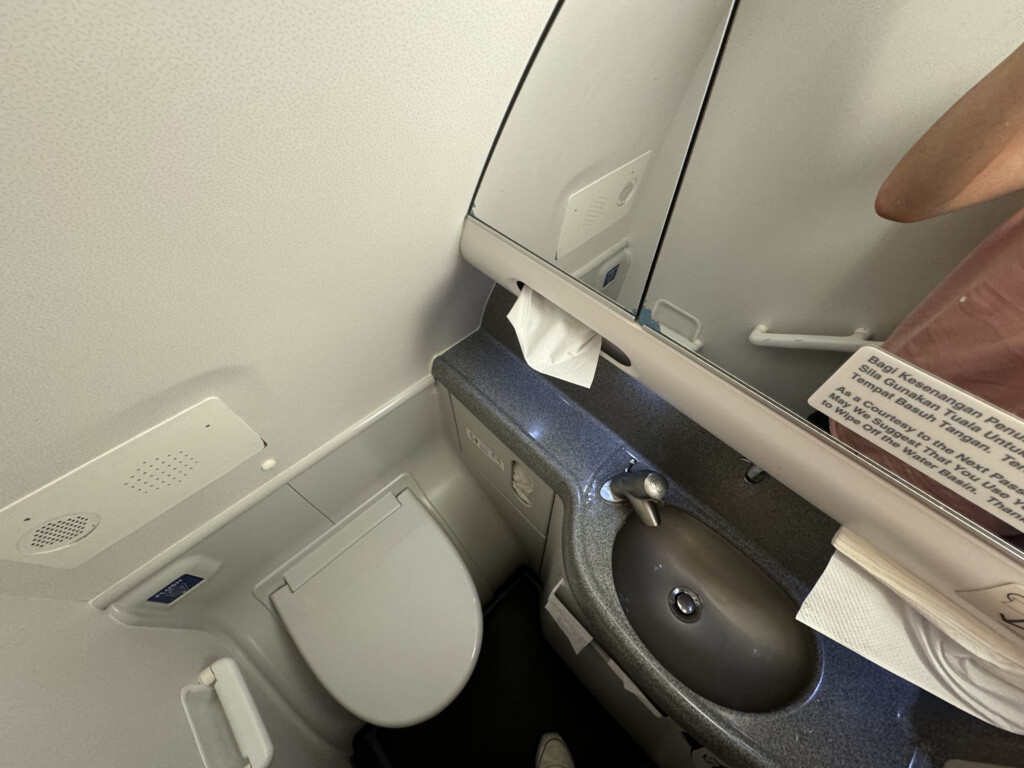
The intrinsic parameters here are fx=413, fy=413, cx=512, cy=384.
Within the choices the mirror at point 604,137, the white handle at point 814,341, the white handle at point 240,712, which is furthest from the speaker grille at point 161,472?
the white handle at point 814,341

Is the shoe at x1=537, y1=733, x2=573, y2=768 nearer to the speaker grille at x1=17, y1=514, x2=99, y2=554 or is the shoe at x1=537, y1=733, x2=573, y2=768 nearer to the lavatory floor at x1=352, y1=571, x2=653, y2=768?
the lavatory floor at x1=352, y1=571, x2=653, y2=768

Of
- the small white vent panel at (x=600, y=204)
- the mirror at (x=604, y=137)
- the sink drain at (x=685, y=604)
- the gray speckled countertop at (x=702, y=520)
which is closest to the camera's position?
the gray speckled countertop at (x=702, y=520)

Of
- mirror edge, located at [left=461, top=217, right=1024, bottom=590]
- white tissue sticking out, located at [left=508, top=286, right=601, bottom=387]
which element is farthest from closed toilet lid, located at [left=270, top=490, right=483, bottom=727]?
mirror edge, located at [left=461, top=217, right=1024, bottom=590]

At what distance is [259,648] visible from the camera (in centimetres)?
105

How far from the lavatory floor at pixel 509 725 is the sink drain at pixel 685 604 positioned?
68 cm

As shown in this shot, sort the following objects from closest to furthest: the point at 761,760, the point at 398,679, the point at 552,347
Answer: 1. the point at 761,760
2. the point at 552,347
3. the point at 398,679

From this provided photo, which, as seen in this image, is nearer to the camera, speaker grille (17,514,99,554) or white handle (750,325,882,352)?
speaker grille (17,514,99,554)

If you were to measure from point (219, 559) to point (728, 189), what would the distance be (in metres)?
1.49

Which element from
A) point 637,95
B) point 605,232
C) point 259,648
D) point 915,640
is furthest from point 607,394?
point 259,648

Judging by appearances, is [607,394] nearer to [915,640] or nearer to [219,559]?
[915,640]

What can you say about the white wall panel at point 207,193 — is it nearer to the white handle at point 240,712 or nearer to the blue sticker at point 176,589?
the blue sticker at point 176,589

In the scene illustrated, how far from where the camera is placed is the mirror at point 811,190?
2.32ft

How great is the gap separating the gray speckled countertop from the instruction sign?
0.84 feet

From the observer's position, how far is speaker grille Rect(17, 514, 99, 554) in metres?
0.54
